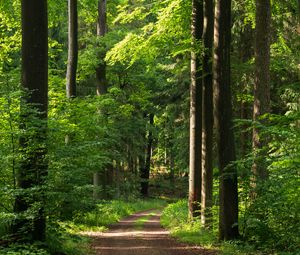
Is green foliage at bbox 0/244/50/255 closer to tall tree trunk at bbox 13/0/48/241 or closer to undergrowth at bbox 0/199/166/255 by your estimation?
undergrowth at bbox 0/199/166/255

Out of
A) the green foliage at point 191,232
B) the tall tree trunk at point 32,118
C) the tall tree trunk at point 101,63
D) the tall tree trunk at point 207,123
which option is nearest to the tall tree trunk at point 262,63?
the green foliage at point 191,232

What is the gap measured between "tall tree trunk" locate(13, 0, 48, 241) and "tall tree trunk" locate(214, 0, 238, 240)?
4.53 m

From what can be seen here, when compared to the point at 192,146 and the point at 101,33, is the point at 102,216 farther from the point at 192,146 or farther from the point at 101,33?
the point at 101,33

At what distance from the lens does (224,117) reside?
11.6 meters

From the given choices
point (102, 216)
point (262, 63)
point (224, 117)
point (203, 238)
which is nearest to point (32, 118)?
point (224, 117)

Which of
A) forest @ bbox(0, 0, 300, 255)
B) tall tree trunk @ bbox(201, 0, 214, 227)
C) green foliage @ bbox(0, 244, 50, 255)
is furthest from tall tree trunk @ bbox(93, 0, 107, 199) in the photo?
green foliage @ bbox(0, 244, 50, 255)

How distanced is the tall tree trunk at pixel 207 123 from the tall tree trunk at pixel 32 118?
6383mm

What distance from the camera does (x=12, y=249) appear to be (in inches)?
334

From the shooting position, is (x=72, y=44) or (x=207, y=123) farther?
(x=72, y=44)

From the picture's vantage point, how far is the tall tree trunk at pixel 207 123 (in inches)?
574

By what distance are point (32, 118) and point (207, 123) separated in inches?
277

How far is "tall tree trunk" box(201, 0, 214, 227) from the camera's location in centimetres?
1459

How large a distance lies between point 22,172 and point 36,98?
165 cm

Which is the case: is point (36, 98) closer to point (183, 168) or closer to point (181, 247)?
point (181, 247)
